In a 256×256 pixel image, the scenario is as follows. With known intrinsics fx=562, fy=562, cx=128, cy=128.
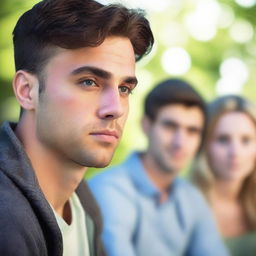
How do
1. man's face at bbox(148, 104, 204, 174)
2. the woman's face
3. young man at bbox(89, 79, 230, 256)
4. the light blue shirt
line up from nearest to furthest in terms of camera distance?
1. the light blue shirt
2. young man at bbox(89, 79, 230, 256)
3. man's face at bbox(148, 104, 204, 174)
4. the woman's face

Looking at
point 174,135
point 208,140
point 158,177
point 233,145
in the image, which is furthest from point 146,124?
point 233,145

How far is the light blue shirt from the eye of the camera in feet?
11.9

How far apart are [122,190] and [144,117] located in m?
0.82

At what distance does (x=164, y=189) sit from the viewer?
13.7 feet

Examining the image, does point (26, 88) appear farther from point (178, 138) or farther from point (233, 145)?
point (233, 145)

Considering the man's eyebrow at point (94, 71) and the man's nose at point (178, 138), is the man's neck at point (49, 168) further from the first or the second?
the man's nose at point (178, 138)

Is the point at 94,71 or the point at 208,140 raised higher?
the point at 94,71

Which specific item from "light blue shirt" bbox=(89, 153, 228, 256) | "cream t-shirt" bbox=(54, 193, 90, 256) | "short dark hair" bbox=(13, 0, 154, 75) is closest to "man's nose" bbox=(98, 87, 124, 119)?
"short dark hair" bbox=(13, 0, 154, 75)

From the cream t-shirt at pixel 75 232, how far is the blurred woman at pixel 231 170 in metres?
2.62

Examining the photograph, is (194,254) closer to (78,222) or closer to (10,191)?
(78,222)

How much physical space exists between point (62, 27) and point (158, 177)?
2.40 metres

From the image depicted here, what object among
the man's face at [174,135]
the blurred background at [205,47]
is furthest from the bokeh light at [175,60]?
the man's face at [174,135]

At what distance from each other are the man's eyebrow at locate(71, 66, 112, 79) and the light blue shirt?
5.61 ft

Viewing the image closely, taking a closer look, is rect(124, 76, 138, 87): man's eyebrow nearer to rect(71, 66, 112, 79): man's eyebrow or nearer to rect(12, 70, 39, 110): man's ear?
rect(71, 66, 112, 79): man's eyebrow
